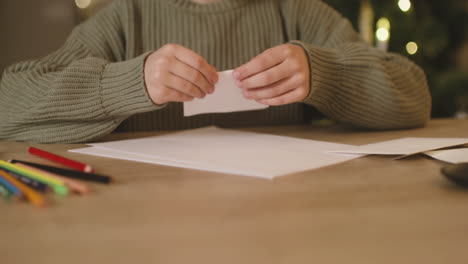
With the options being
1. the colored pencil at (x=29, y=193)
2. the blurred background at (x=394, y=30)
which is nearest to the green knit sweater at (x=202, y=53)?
the colored pencil at (x=29, y=193)

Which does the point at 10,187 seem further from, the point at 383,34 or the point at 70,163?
the point at 383,34

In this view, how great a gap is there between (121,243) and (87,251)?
19mm

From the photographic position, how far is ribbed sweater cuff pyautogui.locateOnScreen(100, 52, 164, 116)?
0.57m

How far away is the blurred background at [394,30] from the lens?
1431 millimetres

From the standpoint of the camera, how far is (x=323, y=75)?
2.06 ft

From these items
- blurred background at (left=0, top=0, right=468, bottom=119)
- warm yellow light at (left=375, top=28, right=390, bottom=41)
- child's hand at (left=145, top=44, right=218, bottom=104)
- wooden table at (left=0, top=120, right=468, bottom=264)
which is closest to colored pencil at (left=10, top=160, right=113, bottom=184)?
wooden table at (left=0, top=120, right=468, bottom=264)

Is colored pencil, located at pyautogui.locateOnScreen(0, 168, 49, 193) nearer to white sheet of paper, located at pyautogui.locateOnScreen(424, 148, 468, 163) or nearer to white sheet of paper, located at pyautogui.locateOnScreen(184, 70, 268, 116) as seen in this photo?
white sheet of paper, located at pyautogui.locateOnScreen(184, 70, 268, 116)

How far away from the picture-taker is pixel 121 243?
234mm

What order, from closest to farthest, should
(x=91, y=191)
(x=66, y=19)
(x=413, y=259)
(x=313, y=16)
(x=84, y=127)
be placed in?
(x=413, y=259) < (x=91, y=191) < (x=84, y=127) < (x=313, y=16) < (x=66, y=19)

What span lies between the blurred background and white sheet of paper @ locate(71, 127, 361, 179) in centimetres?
109

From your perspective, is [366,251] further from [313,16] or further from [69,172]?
[313,16]

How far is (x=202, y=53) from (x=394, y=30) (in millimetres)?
1013

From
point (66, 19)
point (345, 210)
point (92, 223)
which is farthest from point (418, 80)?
point (66, 19)

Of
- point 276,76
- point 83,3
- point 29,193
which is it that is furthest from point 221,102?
point 83,3
